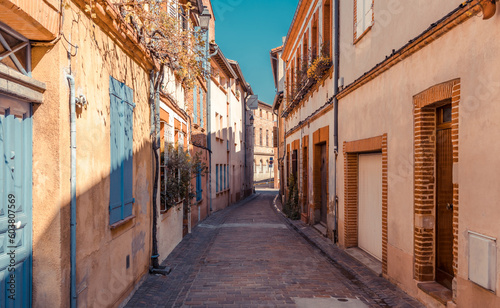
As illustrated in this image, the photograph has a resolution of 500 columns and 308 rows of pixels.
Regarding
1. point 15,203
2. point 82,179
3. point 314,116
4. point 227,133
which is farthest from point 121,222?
point 227,133

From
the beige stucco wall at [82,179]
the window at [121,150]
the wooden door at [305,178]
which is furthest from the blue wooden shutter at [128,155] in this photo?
the wooden door at [305,178]

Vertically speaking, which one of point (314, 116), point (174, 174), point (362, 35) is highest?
point (362, 35)

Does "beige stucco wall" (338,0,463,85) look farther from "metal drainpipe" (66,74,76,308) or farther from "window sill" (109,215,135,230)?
"window sill" (109,215,135,230)

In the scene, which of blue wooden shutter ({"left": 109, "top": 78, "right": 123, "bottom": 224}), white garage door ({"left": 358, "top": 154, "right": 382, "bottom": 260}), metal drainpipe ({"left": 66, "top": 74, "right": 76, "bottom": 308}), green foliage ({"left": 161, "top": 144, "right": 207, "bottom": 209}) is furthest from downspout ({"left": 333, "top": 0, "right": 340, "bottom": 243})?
metal drainpipe ({"left": 66, "top": 74, "right": 76, "bottom": 308})

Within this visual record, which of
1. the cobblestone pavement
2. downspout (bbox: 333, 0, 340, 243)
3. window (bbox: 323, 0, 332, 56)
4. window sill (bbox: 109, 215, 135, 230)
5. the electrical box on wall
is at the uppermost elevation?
window (bbox: 323, 0, 332, 56)

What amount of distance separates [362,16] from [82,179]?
254 inches

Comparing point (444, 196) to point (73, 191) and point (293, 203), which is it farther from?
point (293, 203)

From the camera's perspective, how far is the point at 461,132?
4.68 m

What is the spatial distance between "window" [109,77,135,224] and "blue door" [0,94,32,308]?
161cm

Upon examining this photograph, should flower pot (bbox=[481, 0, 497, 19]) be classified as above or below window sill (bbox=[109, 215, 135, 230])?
above

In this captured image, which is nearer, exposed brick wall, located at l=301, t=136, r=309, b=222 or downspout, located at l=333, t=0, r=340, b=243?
downspout, located at l=333, t=0, r=340, b=243

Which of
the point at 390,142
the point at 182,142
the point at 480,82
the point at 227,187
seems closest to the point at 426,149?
the point at 390,142

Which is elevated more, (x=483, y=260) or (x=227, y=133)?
(x=227, y=133)

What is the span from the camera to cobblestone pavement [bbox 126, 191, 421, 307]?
5.91 meters
